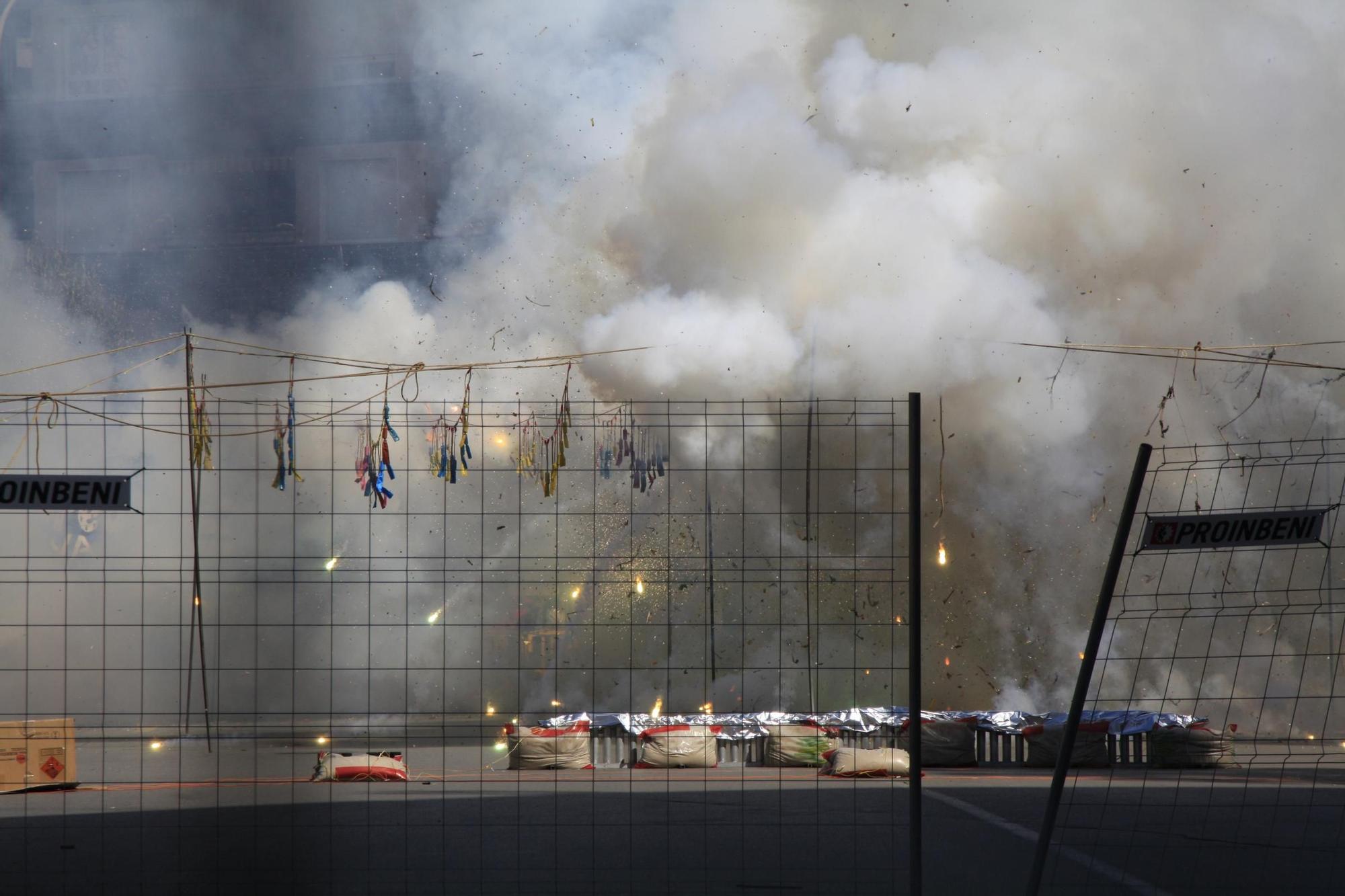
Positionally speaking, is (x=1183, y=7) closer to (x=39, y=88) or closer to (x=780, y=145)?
(x=780, y=145)

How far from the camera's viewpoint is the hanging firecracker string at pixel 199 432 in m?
6.76

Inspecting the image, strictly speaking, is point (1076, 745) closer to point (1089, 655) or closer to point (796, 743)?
point (796, 743)

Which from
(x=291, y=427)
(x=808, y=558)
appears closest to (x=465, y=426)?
(x=291, y=427)

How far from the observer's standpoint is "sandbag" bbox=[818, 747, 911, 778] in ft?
31.3

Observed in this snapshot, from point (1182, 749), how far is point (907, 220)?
571 cm

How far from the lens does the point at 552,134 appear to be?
12086mm

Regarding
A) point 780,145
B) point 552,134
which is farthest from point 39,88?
point 780,145

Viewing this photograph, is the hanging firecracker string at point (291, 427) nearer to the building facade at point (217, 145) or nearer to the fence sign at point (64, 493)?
the fence sign at point (64, 493)

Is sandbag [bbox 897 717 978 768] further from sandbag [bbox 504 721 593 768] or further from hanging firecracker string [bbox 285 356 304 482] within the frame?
hanging firecracker string [bbox 285 356 304 482]

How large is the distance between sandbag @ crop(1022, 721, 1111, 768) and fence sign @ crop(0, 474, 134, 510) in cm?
849

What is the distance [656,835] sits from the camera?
22.7ft

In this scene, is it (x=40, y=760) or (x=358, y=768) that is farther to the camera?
(x=358, y=768)

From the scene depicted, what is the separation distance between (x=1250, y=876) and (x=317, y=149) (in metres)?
10.1

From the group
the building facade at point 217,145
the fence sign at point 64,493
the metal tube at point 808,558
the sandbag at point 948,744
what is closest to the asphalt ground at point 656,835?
the sandbag at point 948,744
